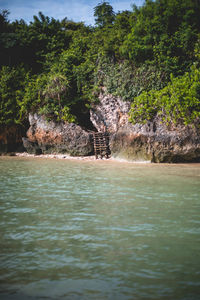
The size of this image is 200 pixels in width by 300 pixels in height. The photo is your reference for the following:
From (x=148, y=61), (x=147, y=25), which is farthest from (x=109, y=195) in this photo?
(x=147, y=25)

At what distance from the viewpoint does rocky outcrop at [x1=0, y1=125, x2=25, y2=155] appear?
61.4 feet

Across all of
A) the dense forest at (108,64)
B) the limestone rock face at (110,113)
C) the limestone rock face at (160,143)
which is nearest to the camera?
the limestone rock face at (160,143)

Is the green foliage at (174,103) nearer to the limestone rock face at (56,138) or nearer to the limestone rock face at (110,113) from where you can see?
the limestone rock face at (110,113)

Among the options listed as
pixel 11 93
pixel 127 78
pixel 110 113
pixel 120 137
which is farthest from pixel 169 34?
pixel 11 93

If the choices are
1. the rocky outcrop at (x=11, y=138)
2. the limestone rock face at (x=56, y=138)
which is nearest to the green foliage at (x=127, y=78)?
the limestone rock face at (x=56, y=138)

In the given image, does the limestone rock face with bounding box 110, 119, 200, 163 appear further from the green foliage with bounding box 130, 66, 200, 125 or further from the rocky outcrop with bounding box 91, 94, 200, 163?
the green foliage with bounding box 130, 66, 200, 125

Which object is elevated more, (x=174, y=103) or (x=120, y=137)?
(x=174, y=103)

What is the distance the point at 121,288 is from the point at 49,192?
4.17m

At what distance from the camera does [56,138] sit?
16.6 meters

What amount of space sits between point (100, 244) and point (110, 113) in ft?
42.0

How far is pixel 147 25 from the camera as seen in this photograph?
46.9 feet

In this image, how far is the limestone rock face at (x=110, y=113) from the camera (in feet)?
48.9

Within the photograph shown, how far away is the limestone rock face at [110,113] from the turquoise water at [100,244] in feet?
29.7

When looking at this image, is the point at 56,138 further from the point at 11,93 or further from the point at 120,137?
the point at 11,93
